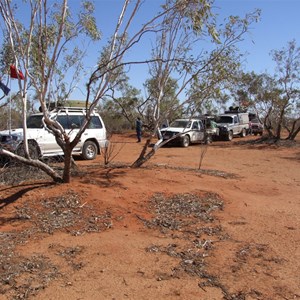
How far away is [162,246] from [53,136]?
856 centimetres

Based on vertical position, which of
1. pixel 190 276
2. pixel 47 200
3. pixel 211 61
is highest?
pixel 211 61

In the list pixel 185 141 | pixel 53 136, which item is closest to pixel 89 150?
pixel 53 136

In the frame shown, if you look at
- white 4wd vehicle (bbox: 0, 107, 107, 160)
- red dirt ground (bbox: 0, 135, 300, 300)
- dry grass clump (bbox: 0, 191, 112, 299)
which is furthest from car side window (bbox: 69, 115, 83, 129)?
dry grass clump (bbox: 0, 191, 112, 299)

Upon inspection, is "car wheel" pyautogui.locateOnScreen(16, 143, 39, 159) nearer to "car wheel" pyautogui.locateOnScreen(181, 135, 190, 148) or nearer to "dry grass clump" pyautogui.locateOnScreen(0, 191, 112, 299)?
"dry grass clump" pyautogui.locateOnScreen(0, 191, 112, 299)

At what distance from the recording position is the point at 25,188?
712cm

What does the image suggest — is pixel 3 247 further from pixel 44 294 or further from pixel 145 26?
pixel 145 26

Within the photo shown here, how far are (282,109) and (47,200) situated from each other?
2032 centimetres

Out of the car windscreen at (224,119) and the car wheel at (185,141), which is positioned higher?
the car windscreen at (224,119)

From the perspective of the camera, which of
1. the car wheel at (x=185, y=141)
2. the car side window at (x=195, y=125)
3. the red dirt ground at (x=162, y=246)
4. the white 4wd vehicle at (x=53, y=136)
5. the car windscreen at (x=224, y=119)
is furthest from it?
the car windscreen at (x=224, y=119)

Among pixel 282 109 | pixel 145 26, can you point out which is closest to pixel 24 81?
pixel 145 26

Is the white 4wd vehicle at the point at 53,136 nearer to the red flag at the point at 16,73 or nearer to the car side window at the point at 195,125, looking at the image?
the red flag at the point at 16,73

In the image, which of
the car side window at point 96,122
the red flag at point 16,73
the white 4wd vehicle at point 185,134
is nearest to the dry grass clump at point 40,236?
the red flag at point 16,73

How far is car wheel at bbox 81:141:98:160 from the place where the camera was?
48.1 ft

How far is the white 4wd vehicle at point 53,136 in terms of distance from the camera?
444 inches
